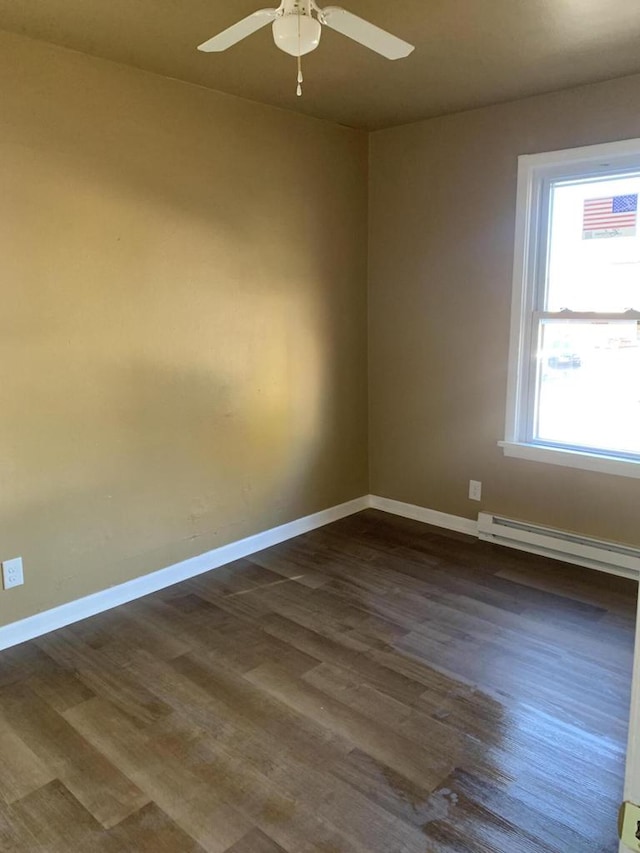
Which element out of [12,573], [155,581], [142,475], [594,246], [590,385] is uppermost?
[594,246]

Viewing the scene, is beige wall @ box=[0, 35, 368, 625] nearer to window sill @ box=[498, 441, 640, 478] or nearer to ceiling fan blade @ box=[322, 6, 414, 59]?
window sill @ box=[498, 441, 640, 478]

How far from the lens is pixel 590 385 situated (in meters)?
3.36

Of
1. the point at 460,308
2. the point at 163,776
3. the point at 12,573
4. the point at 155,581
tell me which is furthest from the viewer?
the point at 460,308

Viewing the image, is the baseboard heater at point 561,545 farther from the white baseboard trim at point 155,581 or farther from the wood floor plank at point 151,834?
the wood floor plank at point 151,834

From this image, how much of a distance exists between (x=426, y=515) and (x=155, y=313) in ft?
7.14

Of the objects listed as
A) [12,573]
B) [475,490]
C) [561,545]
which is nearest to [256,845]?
[12,573]

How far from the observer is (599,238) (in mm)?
3232

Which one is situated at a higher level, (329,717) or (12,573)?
(12,573)

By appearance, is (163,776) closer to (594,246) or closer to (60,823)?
(60,823)

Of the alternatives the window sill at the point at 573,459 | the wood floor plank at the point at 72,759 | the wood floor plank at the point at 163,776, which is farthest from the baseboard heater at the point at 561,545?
the wood floor plank at the point at 72,759

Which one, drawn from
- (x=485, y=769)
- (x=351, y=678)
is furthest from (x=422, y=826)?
(x=351, y=678)

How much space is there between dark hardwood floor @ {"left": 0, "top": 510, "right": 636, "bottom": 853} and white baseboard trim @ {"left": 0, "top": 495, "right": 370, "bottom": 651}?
0.06 meters

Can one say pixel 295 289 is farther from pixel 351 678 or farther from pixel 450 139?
pixel 351 678

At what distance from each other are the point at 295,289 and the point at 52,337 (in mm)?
1495
